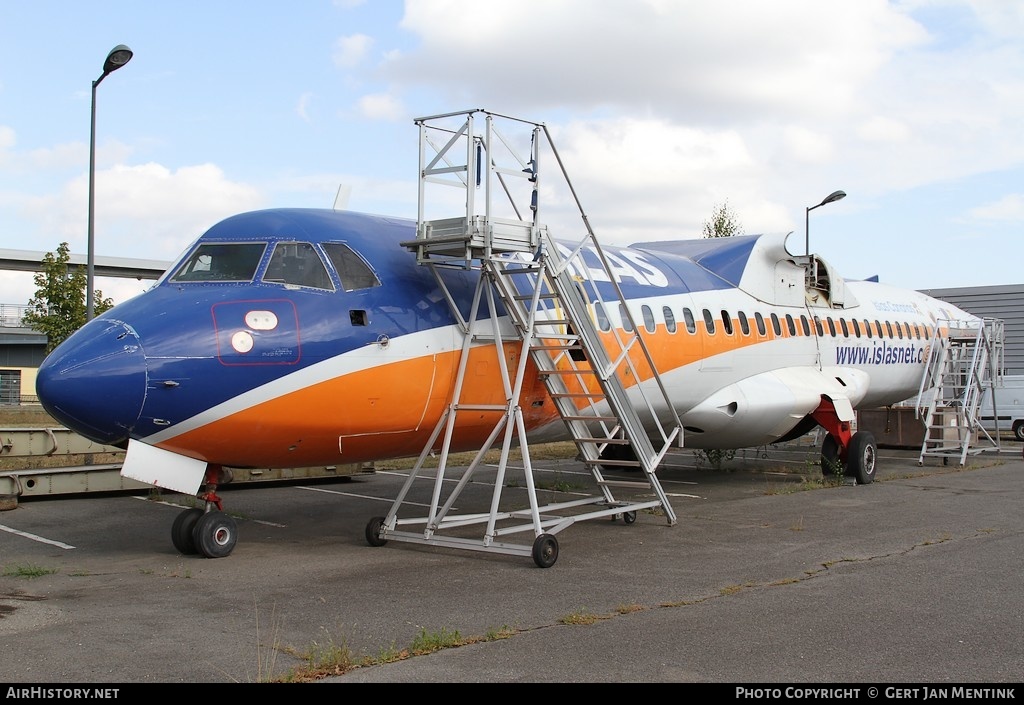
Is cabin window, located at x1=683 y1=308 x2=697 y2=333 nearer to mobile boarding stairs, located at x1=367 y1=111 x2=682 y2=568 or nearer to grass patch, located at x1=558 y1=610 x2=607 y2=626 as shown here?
mobile boarding stairs, located at x1=367 y1=111 x2=682 y2=568

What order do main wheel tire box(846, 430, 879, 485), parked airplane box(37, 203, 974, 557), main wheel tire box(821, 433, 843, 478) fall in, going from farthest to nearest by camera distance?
main wheel tire box(821, 433, 843, 478) → main wheel tire box(846, 430, 879, 485) → parked airplane box(37, 203, 974, 557)

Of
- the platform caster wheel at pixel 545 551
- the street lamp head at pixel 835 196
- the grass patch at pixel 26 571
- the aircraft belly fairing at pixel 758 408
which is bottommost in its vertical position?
the grass patch at pixel 26 571

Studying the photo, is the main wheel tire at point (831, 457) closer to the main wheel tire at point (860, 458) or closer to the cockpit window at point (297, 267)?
the main wheel tire at point (860, 458)

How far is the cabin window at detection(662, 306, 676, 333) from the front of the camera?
14102mm

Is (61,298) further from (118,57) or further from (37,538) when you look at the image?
(37,538)

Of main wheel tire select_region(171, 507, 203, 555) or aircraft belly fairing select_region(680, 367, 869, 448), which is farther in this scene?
aircraft belly fairing select_region(680, 367, 869, 448)

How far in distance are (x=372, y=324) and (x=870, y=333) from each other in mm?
13020

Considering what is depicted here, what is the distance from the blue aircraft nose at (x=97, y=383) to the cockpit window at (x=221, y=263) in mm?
1161

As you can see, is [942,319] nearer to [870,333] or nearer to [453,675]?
[870,333]

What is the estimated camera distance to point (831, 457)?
17.5m

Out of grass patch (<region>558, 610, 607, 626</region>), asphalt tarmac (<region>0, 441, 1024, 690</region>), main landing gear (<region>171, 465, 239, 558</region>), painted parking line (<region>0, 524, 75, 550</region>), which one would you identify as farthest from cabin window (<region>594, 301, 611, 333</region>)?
painted parking line (<region>0, 524, 75, 550</region>)

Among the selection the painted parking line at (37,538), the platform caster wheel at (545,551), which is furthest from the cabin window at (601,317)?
the painted parking line at (37,538)

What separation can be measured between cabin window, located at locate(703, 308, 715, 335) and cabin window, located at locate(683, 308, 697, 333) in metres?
0.36

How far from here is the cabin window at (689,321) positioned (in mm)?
14531
